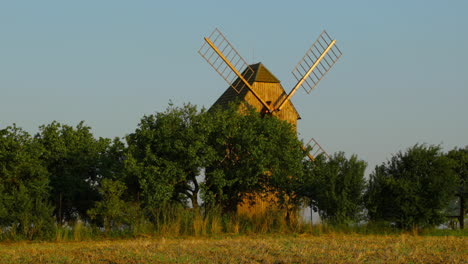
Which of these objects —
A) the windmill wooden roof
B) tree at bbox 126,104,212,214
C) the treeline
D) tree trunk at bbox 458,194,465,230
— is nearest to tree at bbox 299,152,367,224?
the treeline

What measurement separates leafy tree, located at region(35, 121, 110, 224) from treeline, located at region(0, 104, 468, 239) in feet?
6.42

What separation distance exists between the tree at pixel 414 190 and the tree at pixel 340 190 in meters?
0.72

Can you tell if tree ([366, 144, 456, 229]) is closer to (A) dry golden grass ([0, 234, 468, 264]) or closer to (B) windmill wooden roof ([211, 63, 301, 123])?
(A) dry golden grass ([0, 234, 468, 264])

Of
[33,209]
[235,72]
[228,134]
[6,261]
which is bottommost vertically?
[6,261]

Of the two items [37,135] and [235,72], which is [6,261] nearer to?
[37,135]

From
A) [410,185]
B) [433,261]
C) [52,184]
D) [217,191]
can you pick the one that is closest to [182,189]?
[217,191]

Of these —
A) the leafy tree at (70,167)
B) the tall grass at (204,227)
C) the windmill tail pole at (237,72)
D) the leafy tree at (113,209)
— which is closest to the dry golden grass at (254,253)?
the tall grass at (204,227)

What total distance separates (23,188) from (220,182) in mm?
8012

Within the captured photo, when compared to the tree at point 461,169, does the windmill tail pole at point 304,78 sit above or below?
above

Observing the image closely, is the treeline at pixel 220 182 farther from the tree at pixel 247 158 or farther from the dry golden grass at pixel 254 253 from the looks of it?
the dry golden grass at pixel 254 253

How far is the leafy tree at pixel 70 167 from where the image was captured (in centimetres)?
3322

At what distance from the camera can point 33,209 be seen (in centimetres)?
2758

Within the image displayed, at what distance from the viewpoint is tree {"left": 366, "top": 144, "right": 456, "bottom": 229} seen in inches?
1141

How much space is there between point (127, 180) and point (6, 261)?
39.4 feet
